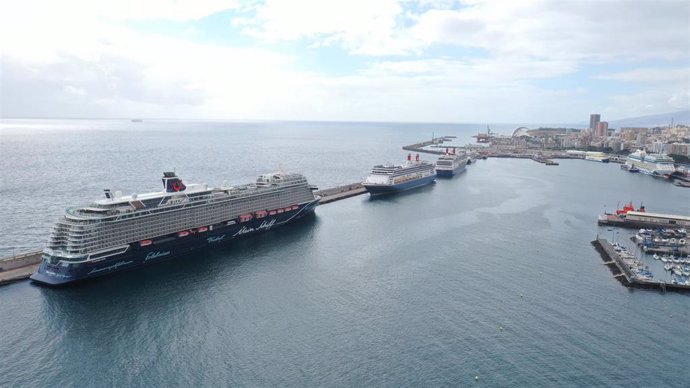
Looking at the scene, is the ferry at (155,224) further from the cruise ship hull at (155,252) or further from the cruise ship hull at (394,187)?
the cruise ship hull at (394,187)

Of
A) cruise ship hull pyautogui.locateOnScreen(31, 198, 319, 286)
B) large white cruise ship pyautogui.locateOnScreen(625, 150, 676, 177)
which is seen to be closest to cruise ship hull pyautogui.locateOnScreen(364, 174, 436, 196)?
cruise ship hull pyautogui.locateOnScreen(31, 198, 319, 286)

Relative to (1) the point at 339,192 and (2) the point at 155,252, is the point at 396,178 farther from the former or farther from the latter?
(2) the point at 155,252

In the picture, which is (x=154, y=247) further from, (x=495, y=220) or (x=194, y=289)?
(x=495, y=220)

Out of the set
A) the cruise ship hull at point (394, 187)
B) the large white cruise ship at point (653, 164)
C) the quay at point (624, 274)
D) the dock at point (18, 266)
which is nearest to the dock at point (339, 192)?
the cruise ship hull at point (394, 187)

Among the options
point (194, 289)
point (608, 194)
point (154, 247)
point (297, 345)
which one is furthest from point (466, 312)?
point (608, 194)

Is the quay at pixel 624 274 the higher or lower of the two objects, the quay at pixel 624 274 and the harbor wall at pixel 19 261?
the lower
